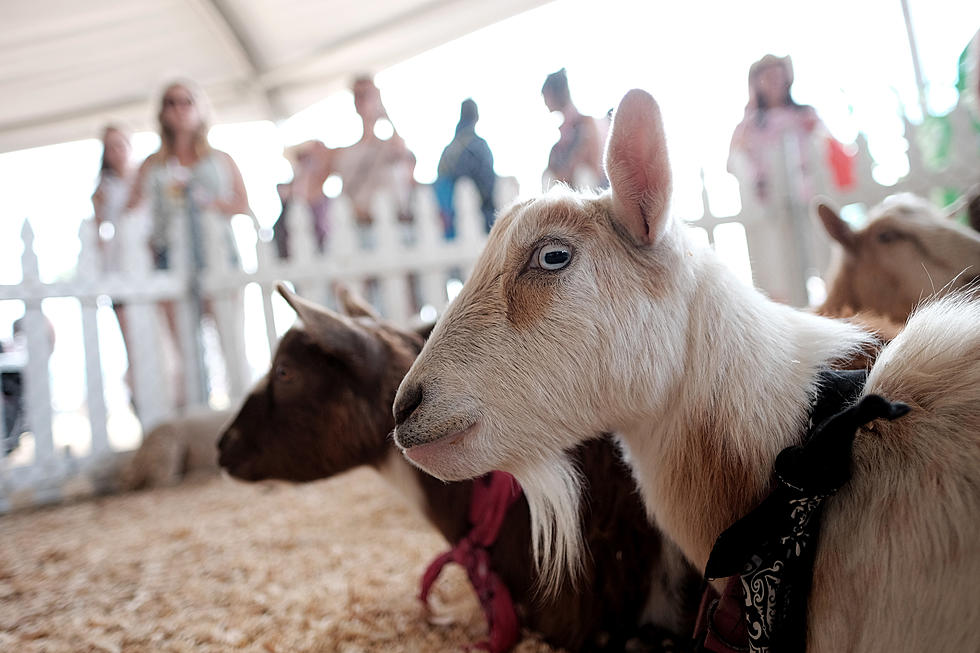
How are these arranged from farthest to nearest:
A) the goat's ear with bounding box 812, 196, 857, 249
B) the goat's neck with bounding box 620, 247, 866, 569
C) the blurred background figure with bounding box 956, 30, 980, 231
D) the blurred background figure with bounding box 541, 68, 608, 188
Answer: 1. the blurred background figure with bounding box 541, 68, 608, 188
2. the blurred background figure with bounding box 956, 30, 980, 231
3. the goat's ear with bounding box 812, 196, 857, 249
4. the goat's neck with bounding box 620, 247, 866, 569

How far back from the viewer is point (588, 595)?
1.68 meters

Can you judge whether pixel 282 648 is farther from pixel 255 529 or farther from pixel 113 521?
pixel 113 521

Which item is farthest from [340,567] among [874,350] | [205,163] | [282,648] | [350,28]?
[350,28]

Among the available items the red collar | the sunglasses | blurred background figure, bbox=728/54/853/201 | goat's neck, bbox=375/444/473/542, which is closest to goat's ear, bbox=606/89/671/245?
the red collar

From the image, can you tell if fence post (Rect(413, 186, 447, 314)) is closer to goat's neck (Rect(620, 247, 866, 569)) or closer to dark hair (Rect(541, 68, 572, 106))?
dark hair (Rect(541, 68, 572, 106))

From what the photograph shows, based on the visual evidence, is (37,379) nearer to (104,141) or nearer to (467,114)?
(104,141)

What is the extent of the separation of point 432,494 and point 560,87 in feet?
12.3

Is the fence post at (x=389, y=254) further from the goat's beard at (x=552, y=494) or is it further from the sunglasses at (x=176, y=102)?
the goat's beard at (x=552, y=494)

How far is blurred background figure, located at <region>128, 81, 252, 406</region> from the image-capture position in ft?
15.4

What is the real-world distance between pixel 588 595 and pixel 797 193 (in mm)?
4295

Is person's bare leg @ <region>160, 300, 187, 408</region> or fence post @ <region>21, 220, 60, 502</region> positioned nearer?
fence post @ <region>21, 220, 60, 502</region>

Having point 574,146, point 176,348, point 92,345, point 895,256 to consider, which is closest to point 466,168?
point 574,146

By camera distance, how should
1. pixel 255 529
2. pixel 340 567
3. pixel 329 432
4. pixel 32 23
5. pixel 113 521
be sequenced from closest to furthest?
pixel 329 432 → pixel 340 567 → pixel 255 529 → pixel 113 521 → pixel 32 23

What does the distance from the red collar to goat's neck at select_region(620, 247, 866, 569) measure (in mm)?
590
